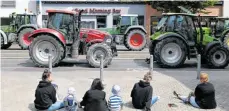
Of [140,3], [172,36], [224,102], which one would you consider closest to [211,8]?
[140,3]

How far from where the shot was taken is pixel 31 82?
42.5 ft

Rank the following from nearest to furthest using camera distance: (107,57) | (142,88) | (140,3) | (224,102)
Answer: (142,88)
(224,102)
(107,57)
(140,3)

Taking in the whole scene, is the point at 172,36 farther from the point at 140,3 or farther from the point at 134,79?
the point at 140,3

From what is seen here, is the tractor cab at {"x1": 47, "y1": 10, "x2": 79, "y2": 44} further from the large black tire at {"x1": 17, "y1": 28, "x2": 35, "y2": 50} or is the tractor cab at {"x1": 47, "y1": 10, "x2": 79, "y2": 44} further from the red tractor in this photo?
the large black tire at {"x1": 17, "y1": 28, "x2": 35, "y2": 50}

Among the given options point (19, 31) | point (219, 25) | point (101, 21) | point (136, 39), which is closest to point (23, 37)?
point (19, 31)

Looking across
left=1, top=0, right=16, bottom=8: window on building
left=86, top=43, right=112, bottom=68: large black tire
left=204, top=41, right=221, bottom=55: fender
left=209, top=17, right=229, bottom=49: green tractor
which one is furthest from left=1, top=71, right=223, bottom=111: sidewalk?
left=1, top=0, right=16, bottom=8: window on building

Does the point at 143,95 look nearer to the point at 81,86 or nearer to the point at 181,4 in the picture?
the point at 81,86

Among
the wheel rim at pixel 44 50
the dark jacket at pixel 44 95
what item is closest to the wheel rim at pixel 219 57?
the wheel rim at pixel 44 50

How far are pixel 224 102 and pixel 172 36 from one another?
24.3 ft

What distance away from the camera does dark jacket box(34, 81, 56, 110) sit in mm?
9438

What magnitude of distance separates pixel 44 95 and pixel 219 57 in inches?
404

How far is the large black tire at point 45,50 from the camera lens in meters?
17.4

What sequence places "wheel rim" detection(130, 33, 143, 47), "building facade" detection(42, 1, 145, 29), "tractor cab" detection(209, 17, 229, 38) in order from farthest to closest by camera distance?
"building facade" detection(42, 1, 145, 29)
"wheel rim" detection(130, 33, 143, 47)
"tractor cab" detection(209, 17, 229, 38)

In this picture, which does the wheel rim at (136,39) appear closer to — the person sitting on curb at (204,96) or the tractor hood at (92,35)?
the tractor hood at (92,35)
